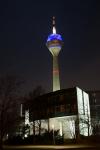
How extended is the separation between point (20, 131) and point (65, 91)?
17614 mm

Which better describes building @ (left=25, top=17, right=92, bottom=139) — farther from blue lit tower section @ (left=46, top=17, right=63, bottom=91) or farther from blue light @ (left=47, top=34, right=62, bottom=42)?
blue light @ (left=47, top=34, right=62, bottom=42)

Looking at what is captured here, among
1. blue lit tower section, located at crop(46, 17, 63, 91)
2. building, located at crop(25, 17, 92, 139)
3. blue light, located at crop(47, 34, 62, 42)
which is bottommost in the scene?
building, located at crop(25, 17, 92, 139)

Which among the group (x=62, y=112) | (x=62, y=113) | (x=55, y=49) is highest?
(x=55, y=49)

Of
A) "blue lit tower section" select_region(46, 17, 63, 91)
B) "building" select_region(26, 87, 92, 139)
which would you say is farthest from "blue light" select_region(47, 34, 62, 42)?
"building" select_region(26, 87, 92, 139)

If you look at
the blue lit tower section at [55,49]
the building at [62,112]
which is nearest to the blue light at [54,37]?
the blue lit tower section at [55,49]

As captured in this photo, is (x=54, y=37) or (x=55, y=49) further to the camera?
(x=54, y=37)

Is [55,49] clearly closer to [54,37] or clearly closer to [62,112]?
[54,37]

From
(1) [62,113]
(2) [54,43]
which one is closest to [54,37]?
(2) [54,43]

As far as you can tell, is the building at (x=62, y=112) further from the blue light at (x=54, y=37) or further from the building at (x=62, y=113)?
the blue light at (x=54, y=37)

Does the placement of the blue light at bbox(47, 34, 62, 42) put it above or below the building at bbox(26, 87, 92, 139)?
above

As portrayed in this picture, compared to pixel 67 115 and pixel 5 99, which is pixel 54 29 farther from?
pixel 5 99

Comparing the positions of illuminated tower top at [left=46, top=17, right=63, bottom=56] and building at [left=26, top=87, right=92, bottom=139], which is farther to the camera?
illuminated tower top at [left=46, top=17, right=63, bottom=56]

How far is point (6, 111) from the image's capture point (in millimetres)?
30266

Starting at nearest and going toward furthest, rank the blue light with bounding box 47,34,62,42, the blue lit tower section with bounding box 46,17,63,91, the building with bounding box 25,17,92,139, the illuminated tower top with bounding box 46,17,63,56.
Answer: the building with bounding box 25,17,92,139 < the blue lit tower section with bounding box 46,17,63,91 < the illuminated tower top with bounding box 46,17,63,56 < the blue light with bounding box 47,34,62,42
